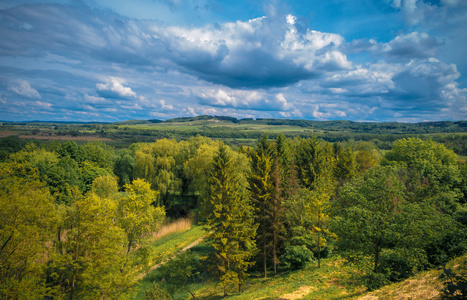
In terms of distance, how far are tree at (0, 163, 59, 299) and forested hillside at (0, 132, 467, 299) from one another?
0.06 meters

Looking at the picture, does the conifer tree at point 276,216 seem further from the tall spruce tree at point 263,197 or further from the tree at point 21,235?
the tree at point 21,235

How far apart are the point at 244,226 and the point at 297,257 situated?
6.34 meters

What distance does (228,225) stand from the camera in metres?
21.8

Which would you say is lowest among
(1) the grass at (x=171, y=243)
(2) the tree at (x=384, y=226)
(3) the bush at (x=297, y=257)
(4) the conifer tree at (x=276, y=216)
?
(1) the grass at (x=171, y=243)

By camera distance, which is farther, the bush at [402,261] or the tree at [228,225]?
the tree at [228,225]

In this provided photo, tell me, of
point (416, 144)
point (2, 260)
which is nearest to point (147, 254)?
point (2, 260)

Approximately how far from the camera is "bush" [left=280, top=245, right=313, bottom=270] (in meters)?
23.1

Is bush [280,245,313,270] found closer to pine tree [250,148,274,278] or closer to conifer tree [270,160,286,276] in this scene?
conifer tree [270,160,286,276]

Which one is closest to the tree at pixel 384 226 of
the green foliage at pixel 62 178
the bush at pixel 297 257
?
the bush at pixel 297 257

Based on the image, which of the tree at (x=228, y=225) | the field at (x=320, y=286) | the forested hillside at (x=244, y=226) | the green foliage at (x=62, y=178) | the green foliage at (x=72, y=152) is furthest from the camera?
the green foliage at (x=72, y=152)

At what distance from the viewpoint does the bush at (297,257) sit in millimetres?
23062

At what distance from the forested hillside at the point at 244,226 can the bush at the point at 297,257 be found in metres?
0.10

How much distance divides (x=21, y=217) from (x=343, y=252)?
2064 cm

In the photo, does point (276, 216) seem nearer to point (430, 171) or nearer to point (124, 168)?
point (430, 171)
